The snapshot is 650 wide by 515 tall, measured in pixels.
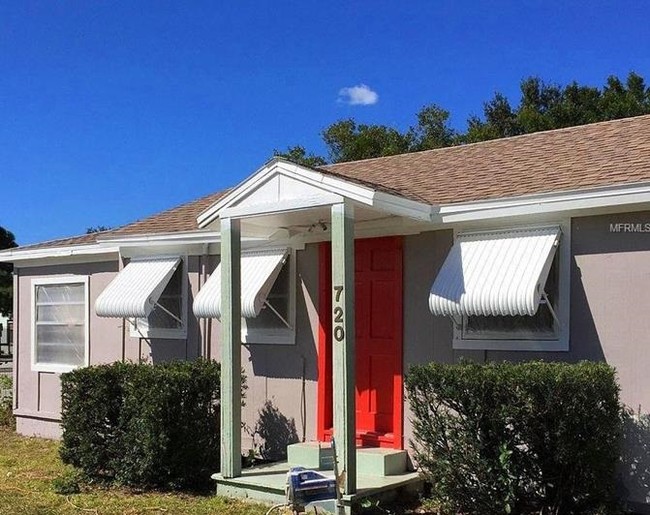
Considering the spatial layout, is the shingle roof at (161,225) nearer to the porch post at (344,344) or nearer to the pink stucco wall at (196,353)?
the pink stucco wall at (196,353)

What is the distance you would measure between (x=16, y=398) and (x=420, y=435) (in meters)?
8.66

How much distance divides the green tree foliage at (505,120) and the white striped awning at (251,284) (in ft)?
64.0

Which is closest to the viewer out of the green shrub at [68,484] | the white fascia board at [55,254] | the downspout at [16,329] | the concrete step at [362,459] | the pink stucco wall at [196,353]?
the concrete step at [362,459]

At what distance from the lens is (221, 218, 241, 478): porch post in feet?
25.6

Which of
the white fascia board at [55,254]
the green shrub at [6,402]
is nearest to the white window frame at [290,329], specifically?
the white fascia board at [55,254]

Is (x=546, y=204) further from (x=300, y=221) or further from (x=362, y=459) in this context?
(x=362, y=459)

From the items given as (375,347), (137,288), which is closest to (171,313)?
(137,288)

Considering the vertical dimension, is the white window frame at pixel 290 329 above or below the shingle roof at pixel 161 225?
below

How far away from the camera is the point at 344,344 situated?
22.2 feet

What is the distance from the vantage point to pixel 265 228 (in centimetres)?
877

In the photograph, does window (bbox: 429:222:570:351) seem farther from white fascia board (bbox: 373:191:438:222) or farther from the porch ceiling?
the porch ceiling

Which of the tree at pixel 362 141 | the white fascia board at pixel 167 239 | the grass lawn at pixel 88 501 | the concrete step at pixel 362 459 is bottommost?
the grass lawn at pixel 88 501

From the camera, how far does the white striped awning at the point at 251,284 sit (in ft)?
28.6

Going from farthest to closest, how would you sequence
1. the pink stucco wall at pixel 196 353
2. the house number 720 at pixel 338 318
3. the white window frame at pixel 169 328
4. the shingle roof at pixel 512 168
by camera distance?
the white window frame at pixel 169 328 < the pink stucco wall at pixel 196 353 < the shingle roof at pixel 512 168 < the house number 720 at pixel 338 318
